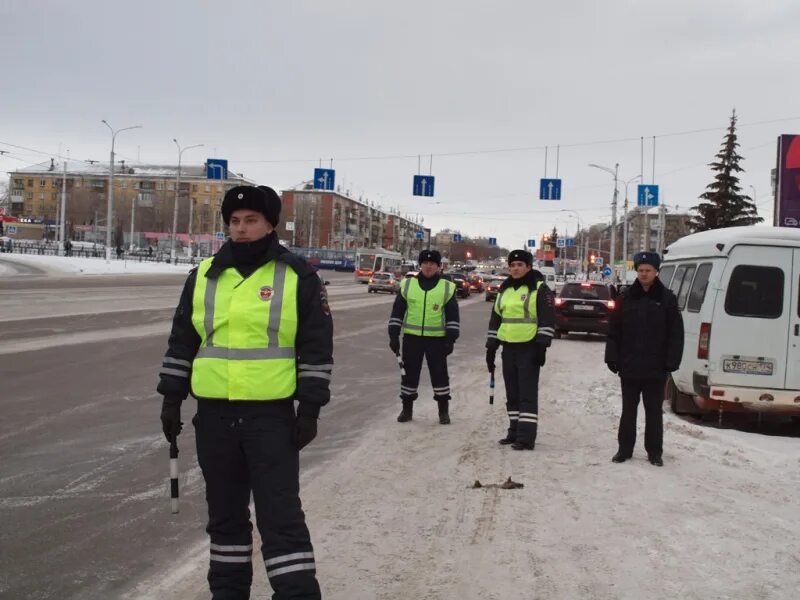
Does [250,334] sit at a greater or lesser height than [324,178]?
lesser

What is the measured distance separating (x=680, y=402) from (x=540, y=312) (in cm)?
360

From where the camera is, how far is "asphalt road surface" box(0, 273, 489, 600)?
14.6 ft

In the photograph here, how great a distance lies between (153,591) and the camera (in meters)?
4.06

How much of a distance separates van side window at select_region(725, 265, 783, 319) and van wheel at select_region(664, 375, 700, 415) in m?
1.54

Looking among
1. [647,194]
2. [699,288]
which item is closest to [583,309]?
[699,288]

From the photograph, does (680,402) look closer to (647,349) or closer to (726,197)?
(647,349)

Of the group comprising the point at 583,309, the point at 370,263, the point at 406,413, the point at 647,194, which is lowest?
the point at 406,413

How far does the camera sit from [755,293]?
8930 mm

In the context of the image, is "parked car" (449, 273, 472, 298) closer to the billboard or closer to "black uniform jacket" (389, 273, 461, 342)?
the billboard

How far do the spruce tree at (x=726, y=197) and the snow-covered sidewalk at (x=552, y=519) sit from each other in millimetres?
48957

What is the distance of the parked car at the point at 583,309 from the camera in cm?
2189

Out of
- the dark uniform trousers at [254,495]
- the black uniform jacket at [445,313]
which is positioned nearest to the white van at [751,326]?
the black uniform jacket at [445,313]

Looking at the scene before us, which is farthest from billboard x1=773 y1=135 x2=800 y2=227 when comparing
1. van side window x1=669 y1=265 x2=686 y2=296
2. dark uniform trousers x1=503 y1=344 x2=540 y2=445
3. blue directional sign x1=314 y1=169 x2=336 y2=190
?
blue directional sign x1=314 y1=169 x2=336 y2=190

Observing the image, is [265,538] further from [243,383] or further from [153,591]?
[153,591]
